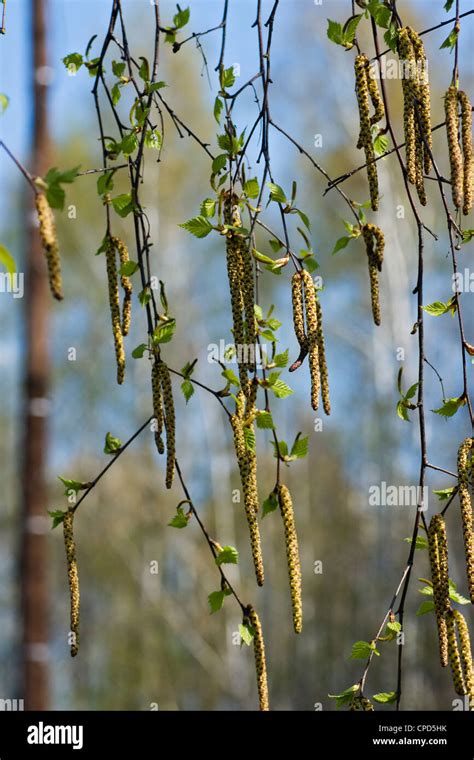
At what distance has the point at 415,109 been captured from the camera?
2.41 ft

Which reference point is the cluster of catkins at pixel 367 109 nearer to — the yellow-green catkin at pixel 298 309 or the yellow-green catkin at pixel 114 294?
the yellow-green catkin at pixel 298 309

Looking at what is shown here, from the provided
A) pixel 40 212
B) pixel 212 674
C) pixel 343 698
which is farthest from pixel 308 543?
pixel 40 212

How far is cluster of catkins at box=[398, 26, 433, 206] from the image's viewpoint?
712mm

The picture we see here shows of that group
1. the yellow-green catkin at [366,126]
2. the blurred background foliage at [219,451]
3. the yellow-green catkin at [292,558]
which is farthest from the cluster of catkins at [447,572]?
the blurred background foliage at [219,451]

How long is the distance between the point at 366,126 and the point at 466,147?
99mm

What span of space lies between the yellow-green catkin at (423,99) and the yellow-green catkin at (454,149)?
2cm

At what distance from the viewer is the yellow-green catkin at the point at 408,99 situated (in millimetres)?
710

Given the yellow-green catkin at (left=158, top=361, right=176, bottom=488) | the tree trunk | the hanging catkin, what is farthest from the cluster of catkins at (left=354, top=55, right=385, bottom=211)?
the tree trunk

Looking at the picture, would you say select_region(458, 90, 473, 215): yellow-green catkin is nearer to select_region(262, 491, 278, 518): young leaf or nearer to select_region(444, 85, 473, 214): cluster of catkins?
select_region(444, 85, 473, 214): cluster of catkins

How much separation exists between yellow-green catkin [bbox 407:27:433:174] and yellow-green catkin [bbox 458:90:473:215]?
3 centimetres

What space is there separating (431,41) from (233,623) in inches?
133

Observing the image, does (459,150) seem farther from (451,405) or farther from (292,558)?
(292,558)

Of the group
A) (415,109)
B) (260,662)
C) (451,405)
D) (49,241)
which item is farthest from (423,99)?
(260,662)
